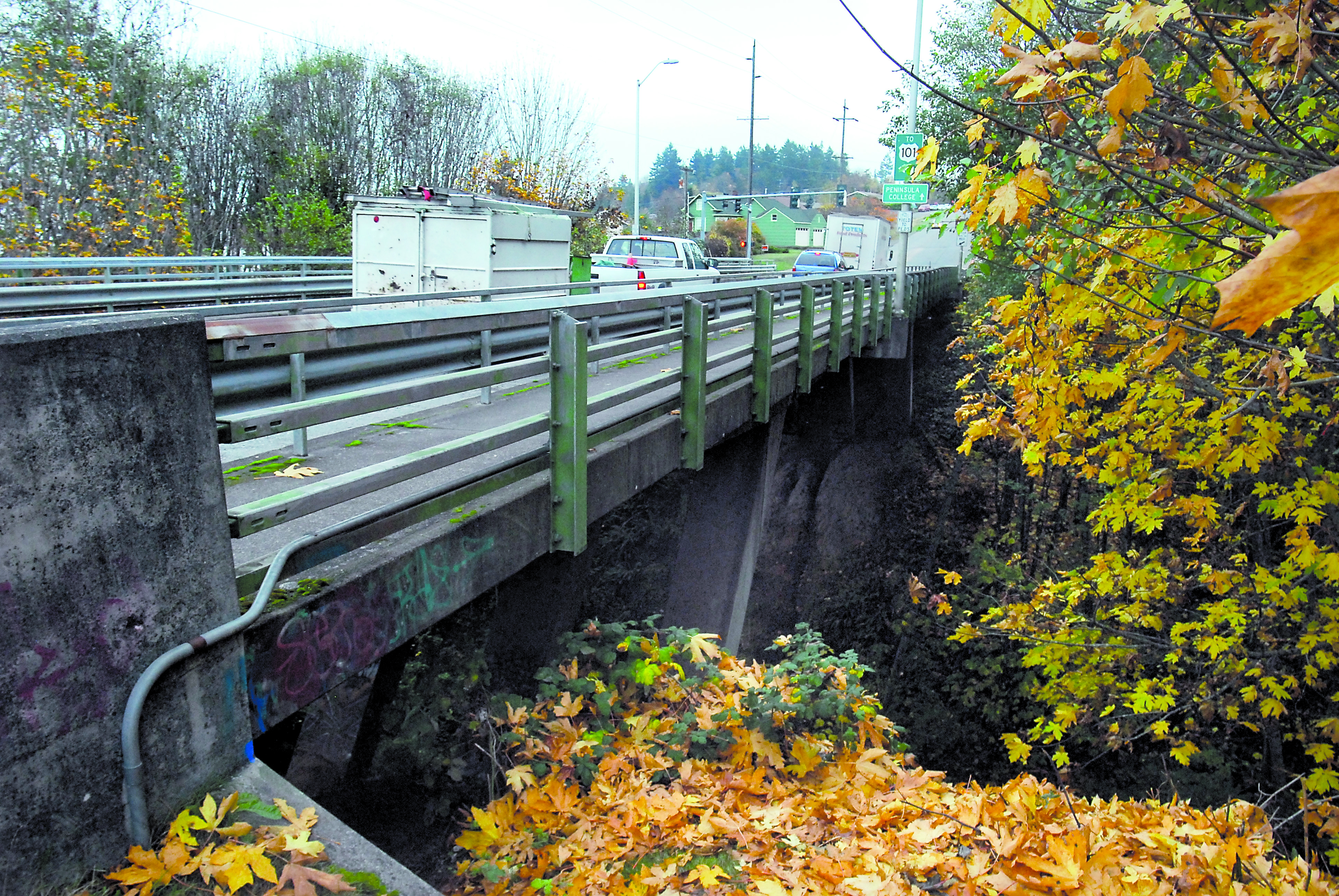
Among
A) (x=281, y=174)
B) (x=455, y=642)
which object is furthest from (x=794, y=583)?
(x=281, y=174)

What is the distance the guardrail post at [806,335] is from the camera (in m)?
10.2

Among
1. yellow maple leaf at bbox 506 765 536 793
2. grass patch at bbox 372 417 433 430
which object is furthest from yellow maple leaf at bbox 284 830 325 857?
grass patch at bbox 372 417 433 430

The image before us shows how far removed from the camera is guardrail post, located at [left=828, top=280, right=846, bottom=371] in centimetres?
1224

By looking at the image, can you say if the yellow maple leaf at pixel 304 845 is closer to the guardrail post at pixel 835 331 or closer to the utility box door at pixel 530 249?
the guardrail post at pixel 835 331

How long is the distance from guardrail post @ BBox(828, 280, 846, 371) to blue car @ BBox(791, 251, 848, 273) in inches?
1095

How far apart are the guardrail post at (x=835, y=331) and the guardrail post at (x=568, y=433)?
7.65m

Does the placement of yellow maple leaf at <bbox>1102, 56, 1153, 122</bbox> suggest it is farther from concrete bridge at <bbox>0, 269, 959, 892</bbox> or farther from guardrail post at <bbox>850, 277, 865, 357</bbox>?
guardrail post at <bbox>850, 277, 865, 357</bbox>

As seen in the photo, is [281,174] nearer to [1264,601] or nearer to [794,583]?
[794,583]

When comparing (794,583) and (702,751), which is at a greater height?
(702,751)

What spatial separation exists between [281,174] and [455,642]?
27.9 meters

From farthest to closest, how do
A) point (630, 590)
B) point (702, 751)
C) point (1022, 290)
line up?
point (1022, 290), point (630, 590), point (702, 751)

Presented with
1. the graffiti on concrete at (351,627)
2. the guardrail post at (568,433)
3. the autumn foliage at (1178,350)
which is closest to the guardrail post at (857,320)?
the autumn foliage at (1178,350)

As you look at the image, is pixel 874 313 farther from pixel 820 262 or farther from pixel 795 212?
pixel 795 212

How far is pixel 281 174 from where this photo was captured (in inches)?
1145
